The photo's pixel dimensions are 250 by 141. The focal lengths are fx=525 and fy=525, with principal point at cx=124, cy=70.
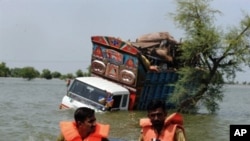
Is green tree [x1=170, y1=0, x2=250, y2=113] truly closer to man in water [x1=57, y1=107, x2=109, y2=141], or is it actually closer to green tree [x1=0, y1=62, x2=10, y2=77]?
man in water [x1=57, y1=107, x2=109, y2=141]

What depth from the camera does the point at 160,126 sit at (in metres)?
5.17

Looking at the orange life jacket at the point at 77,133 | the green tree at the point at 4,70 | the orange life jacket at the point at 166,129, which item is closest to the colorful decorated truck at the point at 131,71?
the orange life jacket at the point at 166,129

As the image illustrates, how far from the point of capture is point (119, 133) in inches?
688

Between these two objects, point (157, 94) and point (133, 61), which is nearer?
point (133, 61)

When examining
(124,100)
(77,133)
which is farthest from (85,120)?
(124,100)

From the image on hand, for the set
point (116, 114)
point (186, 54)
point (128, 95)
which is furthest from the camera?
point (186, 54)

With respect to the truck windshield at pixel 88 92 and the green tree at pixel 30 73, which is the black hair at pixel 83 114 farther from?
the green tree at pixel 30 73

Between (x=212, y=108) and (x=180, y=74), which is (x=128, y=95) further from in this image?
(x=212, y=108)

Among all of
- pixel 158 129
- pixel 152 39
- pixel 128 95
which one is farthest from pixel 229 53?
pixel 158 129

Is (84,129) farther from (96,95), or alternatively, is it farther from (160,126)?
(96,95)

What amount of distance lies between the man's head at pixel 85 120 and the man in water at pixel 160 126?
0.56m

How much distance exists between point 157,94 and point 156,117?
21.7 meters

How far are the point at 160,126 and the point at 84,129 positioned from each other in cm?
Result: 75

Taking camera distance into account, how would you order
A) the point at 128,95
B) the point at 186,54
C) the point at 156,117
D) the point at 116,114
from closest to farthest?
1. the point at 156,117
2. the point at 116,114
3. the point at 128,95
4. the point at 186,54
